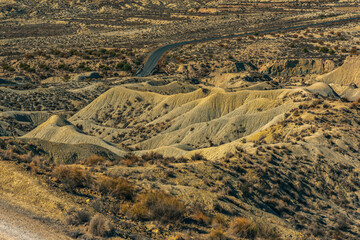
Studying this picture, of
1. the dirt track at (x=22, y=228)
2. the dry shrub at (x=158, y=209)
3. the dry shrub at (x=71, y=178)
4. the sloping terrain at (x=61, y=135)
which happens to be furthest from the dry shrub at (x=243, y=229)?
the sloping terrain at (x=61, y=135)

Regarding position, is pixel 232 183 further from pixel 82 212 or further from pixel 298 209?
pixel 82 212

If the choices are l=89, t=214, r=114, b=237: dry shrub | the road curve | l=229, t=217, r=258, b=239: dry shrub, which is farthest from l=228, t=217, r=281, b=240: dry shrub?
the road curve

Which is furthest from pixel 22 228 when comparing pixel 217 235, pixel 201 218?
pixel 217 235

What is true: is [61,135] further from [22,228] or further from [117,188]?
[22,228]

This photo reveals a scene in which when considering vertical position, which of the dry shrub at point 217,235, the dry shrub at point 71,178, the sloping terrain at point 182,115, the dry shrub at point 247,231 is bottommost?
the sloping terrain at point 182,115

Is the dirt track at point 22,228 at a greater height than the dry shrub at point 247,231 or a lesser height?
greater

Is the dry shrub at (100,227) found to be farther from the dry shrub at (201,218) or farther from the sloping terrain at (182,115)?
the sloping terrain at (182,115)

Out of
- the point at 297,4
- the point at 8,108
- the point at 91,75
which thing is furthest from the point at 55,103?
the point at 297,4
